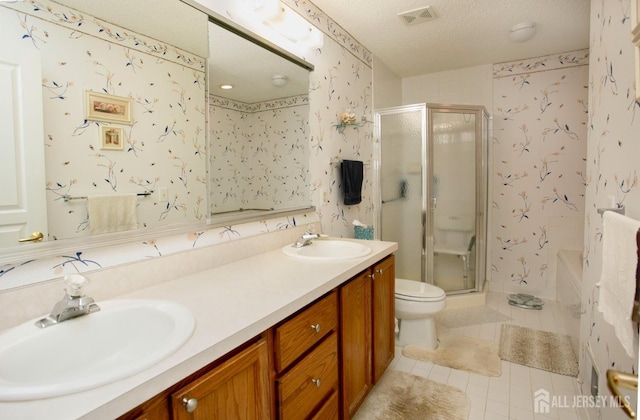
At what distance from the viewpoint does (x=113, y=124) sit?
1115 millimetres

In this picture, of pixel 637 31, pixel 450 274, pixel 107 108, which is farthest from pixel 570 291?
pixel 107 108

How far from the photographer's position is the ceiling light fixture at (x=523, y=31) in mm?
2453

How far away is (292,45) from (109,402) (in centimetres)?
194

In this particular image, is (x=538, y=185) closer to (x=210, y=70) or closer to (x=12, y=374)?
(x=210, y=70)

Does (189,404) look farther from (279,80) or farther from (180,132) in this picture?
(279,80)

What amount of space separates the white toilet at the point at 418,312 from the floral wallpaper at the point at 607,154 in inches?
30.8

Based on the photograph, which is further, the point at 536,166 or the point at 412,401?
the point at 536,166

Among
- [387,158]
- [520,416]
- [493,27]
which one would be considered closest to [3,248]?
[520,416]

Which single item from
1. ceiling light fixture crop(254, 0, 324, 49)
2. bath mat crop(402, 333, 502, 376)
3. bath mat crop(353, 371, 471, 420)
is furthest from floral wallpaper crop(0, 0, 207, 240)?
bath mat crop(402, 333, 502, 376)

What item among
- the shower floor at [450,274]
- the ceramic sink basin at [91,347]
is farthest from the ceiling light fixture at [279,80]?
the shower floor at [450,274]

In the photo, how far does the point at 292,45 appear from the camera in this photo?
200cm

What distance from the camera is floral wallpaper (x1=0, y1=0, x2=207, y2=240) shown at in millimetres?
972

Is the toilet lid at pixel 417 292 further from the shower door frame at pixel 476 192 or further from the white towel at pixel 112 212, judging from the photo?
the white towel at pixel 112 212

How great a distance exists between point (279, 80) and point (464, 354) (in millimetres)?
2071
